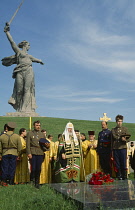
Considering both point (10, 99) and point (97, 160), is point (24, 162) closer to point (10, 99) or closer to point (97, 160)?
point (97, 160)

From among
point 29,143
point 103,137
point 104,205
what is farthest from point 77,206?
point 103,137

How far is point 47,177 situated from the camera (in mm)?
9445

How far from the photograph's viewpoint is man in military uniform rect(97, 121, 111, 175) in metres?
9.13

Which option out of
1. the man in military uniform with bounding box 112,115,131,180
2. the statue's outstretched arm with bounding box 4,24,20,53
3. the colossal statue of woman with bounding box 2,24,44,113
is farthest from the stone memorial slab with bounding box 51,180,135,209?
the statue's outstretched arm with bounding box 4,24,20,53

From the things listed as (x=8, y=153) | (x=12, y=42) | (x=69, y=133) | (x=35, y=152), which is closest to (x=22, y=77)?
(x=12, y=42)

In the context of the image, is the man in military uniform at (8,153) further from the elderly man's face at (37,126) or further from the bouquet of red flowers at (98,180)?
the bouquet of red flowers at (98,180)

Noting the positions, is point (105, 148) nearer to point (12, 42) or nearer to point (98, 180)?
point (98, 180)

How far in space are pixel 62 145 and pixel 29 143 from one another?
1.00 metres

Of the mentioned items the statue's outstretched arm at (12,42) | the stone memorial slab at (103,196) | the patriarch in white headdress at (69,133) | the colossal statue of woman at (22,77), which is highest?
the statue's outstretched arm at (12,42)

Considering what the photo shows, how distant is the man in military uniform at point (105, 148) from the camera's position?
9133mm

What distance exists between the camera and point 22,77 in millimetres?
32312

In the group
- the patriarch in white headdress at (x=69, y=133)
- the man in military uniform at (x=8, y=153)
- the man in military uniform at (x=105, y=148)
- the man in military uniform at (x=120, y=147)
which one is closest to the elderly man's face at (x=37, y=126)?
the man in military uniform at (x=8, y=153)

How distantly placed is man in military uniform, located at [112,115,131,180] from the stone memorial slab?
146 centimetres

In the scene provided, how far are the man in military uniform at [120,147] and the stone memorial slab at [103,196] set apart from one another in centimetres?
146
